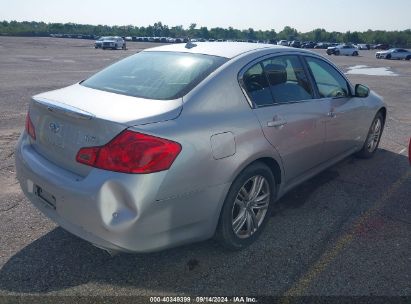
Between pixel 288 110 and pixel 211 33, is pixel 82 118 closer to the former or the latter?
pixel 288 110

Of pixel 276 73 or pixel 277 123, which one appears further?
pixel 276 73

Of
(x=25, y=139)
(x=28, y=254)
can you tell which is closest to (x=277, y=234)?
(x=28, y=254)

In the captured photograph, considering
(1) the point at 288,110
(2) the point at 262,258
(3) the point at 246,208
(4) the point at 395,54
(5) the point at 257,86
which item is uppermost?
(4) the point at 395,54

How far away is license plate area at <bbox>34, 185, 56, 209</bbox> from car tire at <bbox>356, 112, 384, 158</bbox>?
4.32 meters

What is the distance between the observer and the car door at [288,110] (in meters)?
3.20

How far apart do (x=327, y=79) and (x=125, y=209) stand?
2.96 meters

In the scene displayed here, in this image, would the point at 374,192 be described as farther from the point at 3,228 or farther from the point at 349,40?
the point at 349,40

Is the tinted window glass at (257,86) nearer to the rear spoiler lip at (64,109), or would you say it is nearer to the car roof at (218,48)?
the car roof at (218,48)

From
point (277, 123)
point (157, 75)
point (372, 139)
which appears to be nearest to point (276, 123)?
point (277, 123)

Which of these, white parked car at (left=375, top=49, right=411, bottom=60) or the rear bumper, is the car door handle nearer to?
the rear bumper

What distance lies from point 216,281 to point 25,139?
1.97 m

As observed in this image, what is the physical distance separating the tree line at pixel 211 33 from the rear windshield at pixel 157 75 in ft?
298

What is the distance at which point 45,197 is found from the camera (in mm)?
2775

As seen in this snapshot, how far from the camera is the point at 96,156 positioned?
2.44 metres
